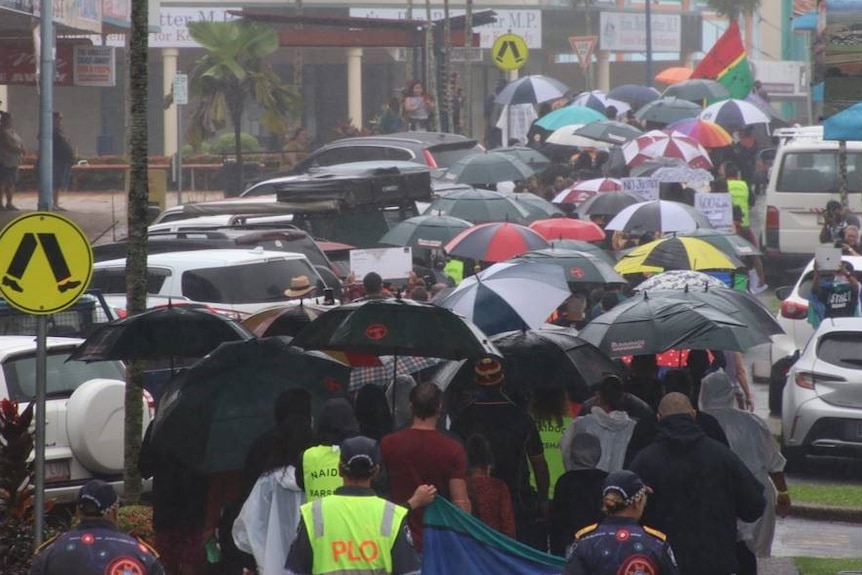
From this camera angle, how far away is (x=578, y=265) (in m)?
15.2

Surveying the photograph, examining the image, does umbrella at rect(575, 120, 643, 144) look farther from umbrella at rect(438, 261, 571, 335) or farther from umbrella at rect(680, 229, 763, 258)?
umbrella at rect(438, 261, 571, 335)

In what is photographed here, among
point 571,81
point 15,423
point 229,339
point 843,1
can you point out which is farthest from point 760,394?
point 571,81

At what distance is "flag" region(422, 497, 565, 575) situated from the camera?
864 centimetres

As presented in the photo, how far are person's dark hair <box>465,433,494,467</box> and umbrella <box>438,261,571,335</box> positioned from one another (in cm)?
374

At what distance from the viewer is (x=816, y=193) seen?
2495 cm

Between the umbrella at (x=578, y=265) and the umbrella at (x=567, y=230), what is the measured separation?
12.2 ft

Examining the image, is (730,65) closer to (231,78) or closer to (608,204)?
(231,78)

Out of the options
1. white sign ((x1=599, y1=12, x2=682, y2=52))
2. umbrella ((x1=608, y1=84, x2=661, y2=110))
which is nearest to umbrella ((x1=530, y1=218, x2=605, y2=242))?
umbrella ((x1=608, y1=84, x2=661, y2=110))

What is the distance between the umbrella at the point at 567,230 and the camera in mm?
19469

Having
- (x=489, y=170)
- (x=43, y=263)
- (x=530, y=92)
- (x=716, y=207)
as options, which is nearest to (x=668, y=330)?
(x=43, y=263)

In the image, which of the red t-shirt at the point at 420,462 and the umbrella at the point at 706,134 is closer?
the red t-shirt at the point at 420,462

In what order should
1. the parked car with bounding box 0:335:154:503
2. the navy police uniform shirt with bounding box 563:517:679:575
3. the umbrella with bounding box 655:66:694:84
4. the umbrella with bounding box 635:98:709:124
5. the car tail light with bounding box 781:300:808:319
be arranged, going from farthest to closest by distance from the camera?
the umbrella with bounding box 655:66:694:84 < the umbrella with bounding box 635:98:709:124 < the car tail light with bounding box 781:300:808:319 < the parked car with bounding box 0:335:154:503 < the navy police uniform shirt with bounding box 563:517:679:575

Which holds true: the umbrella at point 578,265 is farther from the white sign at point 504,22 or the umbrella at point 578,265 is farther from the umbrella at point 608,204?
the white sign at point 504,22

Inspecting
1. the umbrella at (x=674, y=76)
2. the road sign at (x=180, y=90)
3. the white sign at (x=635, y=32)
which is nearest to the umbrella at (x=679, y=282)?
the road sign at (x=180, y=90)
